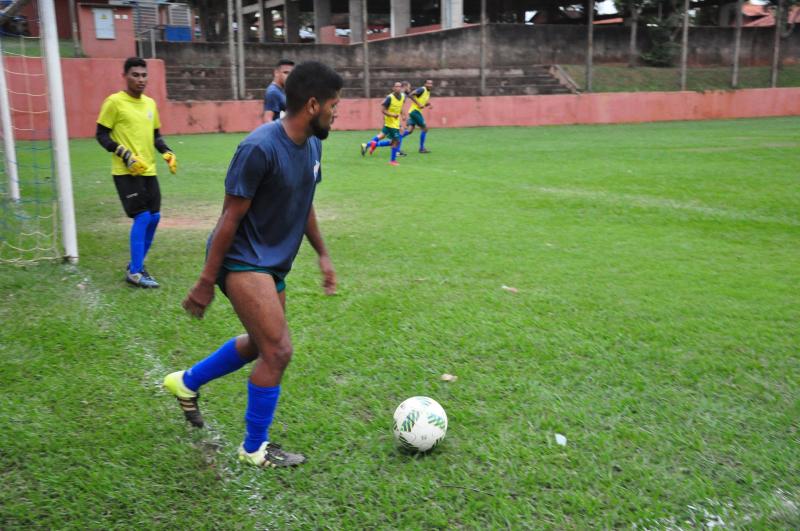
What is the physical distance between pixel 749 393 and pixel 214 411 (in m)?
3.10

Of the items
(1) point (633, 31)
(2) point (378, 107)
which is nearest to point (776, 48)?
(1) point (633, 31)

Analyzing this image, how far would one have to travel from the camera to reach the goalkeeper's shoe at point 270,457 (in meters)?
3.25

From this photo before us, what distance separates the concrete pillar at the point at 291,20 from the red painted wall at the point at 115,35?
1398cm

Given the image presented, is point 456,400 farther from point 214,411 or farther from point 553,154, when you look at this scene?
point 553,154

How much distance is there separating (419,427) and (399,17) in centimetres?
3649

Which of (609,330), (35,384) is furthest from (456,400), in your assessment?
(35,384)

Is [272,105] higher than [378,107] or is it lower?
lower

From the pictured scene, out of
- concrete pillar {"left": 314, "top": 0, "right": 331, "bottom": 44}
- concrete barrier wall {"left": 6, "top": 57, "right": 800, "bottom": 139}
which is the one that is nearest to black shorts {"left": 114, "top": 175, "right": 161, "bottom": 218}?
concrete barrier wall {"left": 6, "top": 57, "right": 800, "bottom": 139}

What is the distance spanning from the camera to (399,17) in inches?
1453

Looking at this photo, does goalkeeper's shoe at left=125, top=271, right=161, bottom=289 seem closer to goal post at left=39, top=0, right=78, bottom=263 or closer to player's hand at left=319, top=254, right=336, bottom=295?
goal post at left=39, top=0, right=78, bottom=263

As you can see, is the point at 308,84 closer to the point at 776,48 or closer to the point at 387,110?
the point at 387,110

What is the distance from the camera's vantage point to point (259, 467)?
3.24 metres

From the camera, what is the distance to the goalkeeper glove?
588cm

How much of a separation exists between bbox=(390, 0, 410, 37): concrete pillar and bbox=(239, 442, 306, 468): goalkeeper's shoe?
35.9 metres
